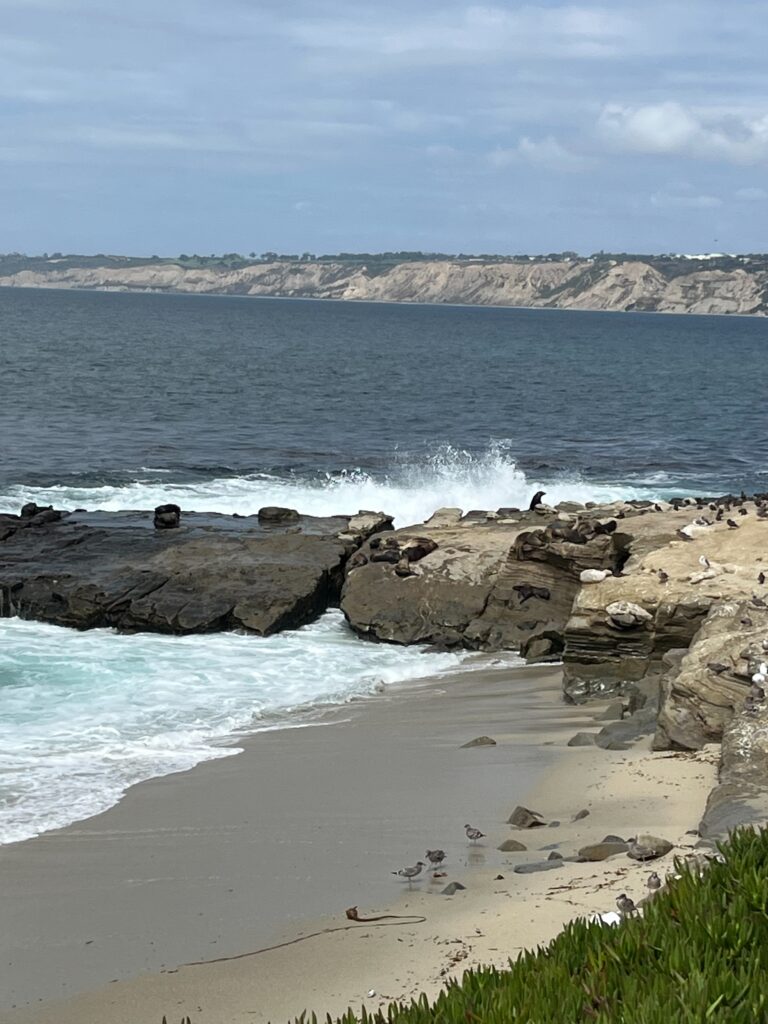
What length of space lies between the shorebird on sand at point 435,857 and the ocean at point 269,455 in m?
2.96

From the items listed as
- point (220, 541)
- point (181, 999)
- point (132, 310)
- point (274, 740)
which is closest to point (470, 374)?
point (220, 541)

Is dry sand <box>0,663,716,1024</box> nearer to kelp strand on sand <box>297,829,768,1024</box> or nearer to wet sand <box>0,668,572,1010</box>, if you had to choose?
wet sand <box>0,668,572,1010</box>

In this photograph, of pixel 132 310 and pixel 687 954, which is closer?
pixel 687 954

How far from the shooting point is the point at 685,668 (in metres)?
11.2

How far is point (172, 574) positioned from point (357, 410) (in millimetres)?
31922

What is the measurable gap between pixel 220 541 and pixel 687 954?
1545cm

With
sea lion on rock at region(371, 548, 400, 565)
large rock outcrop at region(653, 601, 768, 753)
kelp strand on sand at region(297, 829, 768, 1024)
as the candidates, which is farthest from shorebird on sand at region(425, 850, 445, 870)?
sea lion on rock at region(371, 548, 400, 565)

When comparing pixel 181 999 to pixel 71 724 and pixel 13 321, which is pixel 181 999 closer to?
pixel 71 724

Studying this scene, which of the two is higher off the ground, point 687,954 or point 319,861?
point 687,954

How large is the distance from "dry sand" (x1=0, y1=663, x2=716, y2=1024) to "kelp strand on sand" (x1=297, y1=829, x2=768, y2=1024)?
1792mm

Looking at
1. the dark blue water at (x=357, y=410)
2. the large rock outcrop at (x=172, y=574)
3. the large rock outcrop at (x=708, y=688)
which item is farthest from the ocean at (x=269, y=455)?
the large rock outcrop at (x=708, y=688)

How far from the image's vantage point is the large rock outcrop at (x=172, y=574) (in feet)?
57.0

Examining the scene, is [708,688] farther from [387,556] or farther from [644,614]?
[387,556]

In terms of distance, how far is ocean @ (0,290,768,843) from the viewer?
13.0 meters
